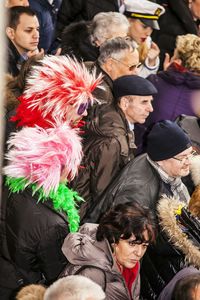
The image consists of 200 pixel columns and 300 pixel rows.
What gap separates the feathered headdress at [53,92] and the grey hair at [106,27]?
149cm

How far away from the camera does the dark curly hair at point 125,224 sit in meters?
3.45

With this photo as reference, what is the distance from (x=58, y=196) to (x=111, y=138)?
2.83ft

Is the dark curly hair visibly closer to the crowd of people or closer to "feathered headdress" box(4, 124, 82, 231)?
the crowd of people

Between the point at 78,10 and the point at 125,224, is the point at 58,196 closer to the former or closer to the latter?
the point at 125,224

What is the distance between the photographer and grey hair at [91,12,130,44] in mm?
5887

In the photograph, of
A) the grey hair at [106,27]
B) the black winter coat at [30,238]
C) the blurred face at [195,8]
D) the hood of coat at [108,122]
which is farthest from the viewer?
the blurred face at [195,8]

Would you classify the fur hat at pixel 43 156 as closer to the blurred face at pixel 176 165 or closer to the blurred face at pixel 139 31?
the blurred face at pixel 176 165

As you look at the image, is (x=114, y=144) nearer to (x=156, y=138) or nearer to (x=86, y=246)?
(x=156, y=138)

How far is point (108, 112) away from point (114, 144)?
343 millimetres

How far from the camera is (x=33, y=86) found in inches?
167

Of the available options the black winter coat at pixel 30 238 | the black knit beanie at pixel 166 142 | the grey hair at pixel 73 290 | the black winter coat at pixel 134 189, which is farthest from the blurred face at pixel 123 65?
the grey hair at pixel 73 290

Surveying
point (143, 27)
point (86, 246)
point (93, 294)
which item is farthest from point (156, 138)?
point (143, 27)

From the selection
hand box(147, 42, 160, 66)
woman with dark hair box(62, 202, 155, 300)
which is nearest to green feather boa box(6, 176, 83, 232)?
woman with dark hair box(62, 202, 155, 300)

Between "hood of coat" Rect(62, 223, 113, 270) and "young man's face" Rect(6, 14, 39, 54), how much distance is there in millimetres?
2669
